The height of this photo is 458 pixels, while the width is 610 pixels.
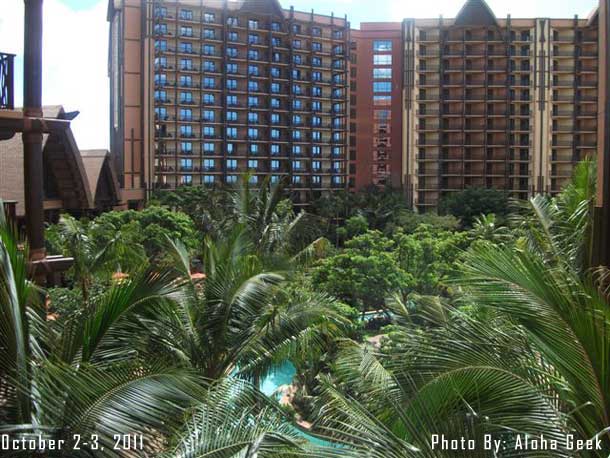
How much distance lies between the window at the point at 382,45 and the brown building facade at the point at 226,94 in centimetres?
321

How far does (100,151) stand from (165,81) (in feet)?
66.0

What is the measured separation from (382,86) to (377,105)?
1.92 m

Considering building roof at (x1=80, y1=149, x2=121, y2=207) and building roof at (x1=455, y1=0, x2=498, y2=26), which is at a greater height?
building roof at (x1=455, y1=0, x2=498, y2=26)

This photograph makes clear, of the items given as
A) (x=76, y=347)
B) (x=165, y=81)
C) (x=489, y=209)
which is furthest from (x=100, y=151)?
(x=76, y=347)

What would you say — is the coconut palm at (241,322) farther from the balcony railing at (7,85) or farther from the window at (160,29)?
the window at (160,29)

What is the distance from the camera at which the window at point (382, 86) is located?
6494 centimetres

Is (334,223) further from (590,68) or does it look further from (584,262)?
(584,262)

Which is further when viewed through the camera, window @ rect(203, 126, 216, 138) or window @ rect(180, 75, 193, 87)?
window @ rect(203, 126, 216, 138)

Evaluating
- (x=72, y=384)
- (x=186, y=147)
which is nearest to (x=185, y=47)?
(x=186, y=147)

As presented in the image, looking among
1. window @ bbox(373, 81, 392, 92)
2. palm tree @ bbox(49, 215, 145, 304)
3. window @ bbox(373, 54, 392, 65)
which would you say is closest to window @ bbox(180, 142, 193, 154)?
window @ bbox(373, 81, 392, 92)

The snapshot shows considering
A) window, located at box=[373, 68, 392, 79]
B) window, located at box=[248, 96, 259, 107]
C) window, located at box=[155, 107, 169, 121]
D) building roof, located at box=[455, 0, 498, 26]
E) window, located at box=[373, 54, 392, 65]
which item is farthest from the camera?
window, located at box=[373, 68, 392, 79]

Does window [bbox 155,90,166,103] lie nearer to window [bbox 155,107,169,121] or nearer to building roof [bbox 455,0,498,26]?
window [bbox 155,107,169,121]

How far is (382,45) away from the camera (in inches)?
2542

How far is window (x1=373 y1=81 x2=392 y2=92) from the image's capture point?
64938 millimetres
